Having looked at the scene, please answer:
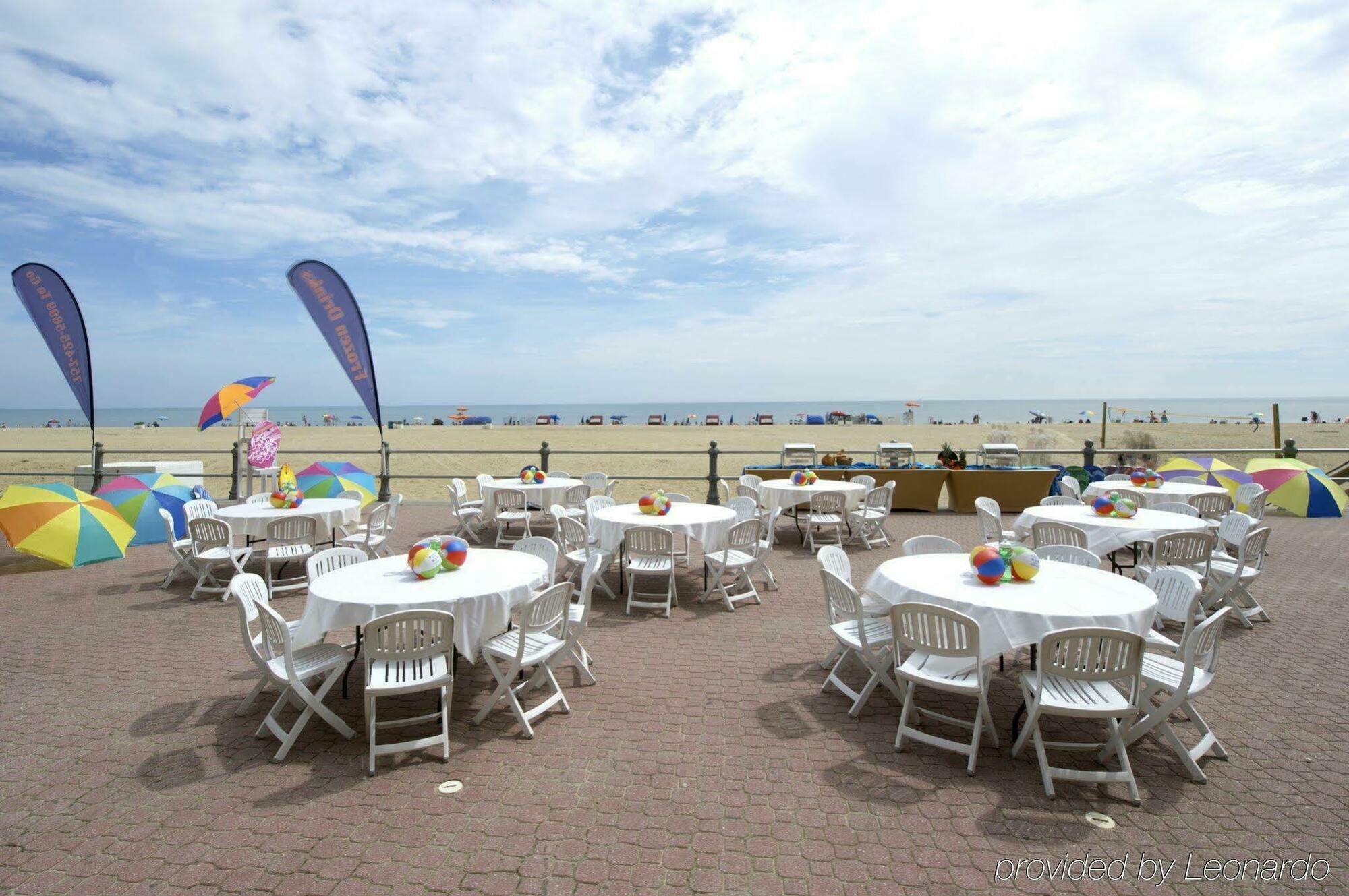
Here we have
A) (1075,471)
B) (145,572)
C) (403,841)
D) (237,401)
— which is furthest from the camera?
(1075,471)

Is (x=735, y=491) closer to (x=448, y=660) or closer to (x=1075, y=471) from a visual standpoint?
(x=1075, y=471)

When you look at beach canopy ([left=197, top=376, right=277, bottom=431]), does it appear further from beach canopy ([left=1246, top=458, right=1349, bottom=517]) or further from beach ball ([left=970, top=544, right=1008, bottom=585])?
beach canopy ([left=1246, top=458, right=1349, bottom=517])

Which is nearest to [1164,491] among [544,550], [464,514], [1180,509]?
[1180,509]

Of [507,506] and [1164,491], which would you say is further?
[507,506]

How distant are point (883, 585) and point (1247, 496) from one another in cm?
730

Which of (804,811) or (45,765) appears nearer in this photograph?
(804,811)

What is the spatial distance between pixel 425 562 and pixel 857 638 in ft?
9.23

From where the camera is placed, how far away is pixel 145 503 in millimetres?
8773

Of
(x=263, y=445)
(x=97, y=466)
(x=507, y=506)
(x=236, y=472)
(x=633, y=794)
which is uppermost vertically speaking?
(x=263, y=445)

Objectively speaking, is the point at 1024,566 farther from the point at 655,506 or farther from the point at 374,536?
the point at 374,536

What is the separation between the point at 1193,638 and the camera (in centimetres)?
341

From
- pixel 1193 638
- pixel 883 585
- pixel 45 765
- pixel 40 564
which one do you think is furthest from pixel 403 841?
pixel 40 564

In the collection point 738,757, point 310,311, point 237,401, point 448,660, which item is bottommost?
point 738,757

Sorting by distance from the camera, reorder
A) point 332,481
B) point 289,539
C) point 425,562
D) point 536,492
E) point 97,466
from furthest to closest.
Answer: point 97,466 < point 536,492 < point 332,481 < point 289,539 < point 425,562
